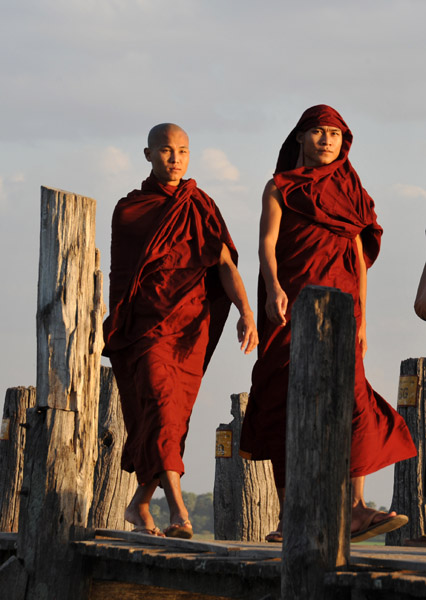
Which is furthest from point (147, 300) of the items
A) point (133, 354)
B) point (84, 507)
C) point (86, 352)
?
point (84, 507)

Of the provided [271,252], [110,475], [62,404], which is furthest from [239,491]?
[62,404]

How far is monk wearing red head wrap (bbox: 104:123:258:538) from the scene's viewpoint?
6070 mm

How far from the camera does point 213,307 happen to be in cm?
665

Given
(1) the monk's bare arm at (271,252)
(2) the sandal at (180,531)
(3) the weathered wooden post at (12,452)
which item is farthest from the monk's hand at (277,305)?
(3) the weathered wooden post at (12,452)

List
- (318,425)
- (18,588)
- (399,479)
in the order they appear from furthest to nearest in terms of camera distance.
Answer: (399,479) < (18,588) < (318,425)

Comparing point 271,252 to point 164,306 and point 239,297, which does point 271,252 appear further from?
point 164,306

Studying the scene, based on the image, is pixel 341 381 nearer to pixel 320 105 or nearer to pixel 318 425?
pixel 318 425

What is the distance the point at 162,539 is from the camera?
203 inches

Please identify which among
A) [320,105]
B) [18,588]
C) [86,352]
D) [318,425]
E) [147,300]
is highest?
[320,105]

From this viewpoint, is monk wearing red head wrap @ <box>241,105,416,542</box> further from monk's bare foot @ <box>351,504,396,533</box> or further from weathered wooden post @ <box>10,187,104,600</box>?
weathered wooden post @ <box>10,187,104,600</box>

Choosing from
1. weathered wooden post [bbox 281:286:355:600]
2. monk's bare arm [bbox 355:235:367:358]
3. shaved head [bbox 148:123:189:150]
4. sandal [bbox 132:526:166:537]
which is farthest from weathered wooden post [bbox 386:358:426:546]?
weathered wooden post [bbox 281:286:355:600]

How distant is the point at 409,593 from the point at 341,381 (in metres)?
0.84

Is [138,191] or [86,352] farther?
[138,191]

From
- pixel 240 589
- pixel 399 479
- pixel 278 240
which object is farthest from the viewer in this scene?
pixel 399 479
